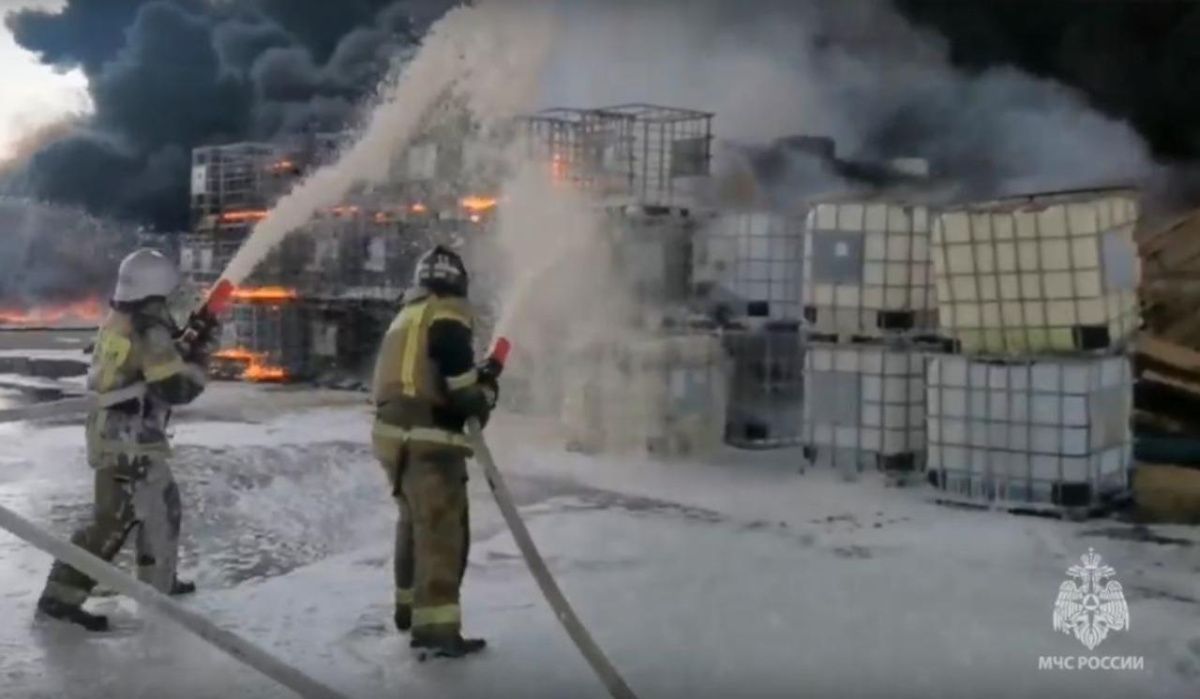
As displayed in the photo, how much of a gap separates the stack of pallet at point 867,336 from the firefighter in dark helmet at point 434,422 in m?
2.01

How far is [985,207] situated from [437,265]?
Result: 2.30 m

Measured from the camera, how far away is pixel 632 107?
441 centimetres

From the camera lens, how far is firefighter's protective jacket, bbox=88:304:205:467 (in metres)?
3.42

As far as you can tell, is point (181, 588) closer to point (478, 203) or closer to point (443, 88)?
point (478, 203)

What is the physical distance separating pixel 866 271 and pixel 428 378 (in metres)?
2.28

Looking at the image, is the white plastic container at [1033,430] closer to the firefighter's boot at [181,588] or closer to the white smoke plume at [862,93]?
the white smoke plume at [862,93]

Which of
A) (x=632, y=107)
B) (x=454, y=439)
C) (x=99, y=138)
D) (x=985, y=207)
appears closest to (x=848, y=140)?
(x=985, y=207)

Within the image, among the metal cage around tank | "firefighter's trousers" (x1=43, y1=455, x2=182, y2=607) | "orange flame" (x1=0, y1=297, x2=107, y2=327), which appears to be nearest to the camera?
"firefighter's trousers" (x1=43, y1=455, x2=182, y2=607)

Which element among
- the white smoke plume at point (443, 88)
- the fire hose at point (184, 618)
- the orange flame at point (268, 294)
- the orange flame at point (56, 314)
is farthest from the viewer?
the orange flame at point (268, 294)

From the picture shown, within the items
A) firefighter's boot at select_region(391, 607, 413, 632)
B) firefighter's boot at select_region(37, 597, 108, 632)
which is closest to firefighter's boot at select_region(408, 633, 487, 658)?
firefighter's boot at select_region(391, 607, 413, 632)

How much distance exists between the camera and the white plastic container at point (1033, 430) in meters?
4.40

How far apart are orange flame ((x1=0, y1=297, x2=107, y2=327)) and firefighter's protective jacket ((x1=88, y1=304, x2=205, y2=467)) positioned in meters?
0.27

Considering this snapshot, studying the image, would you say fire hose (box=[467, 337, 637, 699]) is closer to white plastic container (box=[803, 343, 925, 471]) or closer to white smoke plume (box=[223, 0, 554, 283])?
white smoke plume (box=[223, 0, 554, 283])

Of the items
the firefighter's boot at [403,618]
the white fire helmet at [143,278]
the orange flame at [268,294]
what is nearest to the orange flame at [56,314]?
the white fire helmet at [143,278]
